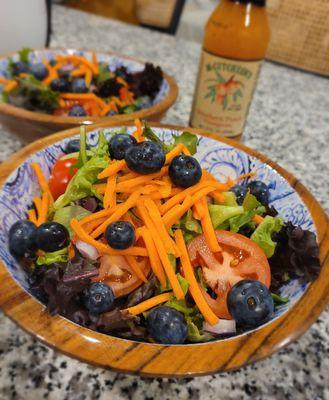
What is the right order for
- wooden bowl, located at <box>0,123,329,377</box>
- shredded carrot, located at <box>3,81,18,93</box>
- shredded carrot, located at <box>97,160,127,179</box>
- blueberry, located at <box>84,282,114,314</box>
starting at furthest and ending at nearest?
1. shredded carrot, located at <box>3,81,18,93</box>
2. shredded carrot, located at <box>97,160,127,179</box>
3. blueberry, located at <box>84,282,114,314</box>
4. wooden bowl, located at <box>0,123,329,377</box>

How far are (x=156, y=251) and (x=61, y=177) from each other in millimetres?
292

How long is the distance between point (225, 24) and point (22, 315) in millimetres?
929

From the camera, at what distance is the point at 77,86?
121 cm

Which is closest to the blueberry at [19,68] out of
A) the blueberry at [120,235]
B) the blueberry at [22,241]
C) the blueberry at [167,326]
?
the blueberry at [22,241]

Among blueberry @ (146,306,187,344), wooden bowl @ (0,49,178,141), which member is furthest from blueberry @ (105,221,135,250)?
wooden bowl @ (0,49,178,141)

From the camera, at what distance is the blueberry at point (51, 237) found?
2.11 feet

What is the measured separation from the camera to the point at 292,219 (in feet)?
2.50

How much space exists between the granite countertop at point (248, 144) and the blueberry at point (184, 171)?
0.33 m

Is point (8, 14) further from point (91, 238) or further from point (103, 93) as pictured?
point (91, 238)

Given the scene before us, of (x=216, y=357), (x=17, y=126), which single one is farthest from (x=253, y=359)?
(x=17, y=126)

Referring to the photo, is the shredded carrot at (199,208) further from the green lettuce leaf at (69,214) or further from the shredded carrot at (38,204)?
the shredded carrot at (38,204)

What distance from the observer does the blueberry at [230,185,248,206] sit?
0.79 m

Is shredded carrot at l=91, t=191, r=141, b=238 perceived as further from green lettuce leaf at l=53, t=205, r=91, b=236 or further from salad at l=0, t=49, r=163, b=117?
salad at l=0, t=49, r=163, b=117

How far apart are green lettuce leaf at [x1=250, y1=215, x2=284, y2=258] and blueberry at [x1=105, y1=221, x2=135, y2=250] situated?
0.75 feet
